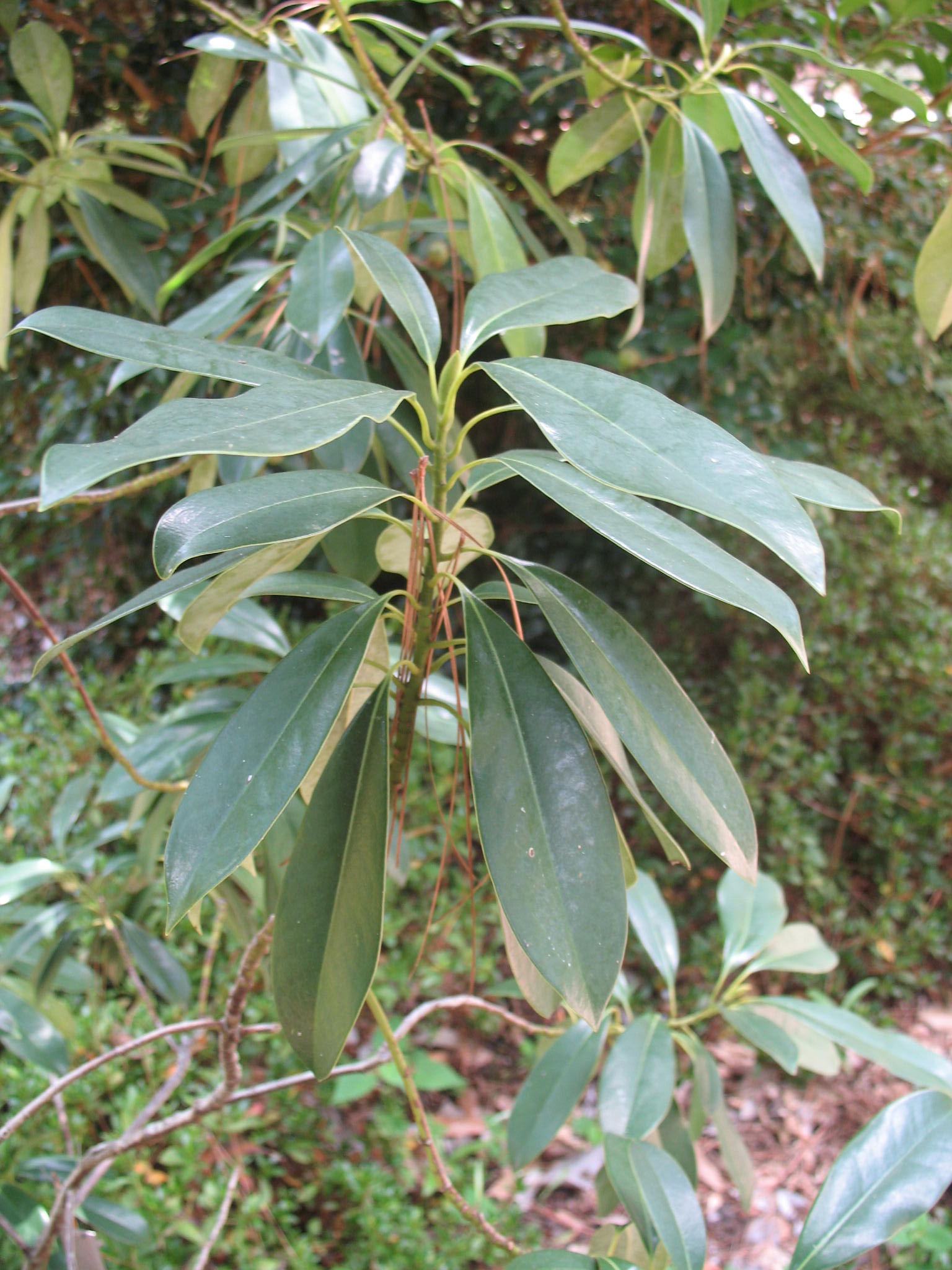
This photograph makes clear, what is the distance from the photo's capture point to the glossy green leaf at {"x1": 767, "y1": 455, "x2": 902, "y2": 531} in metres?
0.49

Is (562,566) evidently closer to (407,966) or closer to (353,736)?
(407,966)

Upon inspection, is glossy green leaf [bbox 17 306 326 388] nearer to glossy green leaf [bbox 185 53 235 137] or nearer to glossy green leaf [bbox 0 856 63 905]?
glossy green leaf [bbox 0 856 63 905]

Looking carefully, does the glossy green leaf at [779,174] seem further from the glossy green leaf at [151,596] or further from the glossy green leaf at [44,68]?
the glossy green leaf at [44,68]

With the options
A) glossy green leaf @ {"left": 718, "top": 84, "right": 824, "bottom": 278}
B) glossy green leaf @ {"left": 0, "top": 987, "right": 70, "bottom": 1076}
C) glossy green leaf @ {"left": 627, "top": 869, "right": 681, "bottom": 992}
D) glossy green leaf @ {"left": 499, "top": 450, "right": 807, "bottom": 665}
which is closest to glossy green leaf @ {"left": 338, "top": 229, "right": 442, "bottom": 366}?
glossy green leaf @ {"left": 499, "top": 450, "right": 807, "bottom": 665}

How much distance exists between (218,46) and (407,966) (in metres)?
1.61

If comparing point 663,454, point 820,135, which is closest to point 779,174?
point 820,135

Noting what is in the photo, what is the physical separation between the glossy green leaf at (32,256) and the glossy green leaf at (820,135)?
817 millimetres

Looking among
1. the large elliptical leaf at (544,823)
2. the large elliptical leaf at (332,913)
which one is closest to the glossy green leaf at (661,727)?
the large elliptical leaf at (544,823)

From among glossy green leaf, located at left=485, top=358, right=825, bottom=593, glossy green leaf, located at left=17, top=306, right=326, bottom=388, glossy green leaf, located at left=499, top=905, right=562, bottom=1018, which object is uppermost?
glossy green leaf, located at left=17, top=306, right=326, bottom=388

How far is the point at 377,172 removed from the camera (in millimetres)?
716

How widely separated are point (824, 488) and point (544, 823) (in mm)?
259

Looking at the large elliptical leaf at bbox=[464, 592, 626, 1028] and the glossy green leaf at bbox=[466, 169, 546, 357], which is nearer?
the large elliptical leaf at bbox=[464, 592, 626, 1028]

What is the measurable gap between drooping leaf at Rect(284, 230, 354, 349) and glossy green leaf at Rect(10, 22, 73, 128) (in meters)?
0.57

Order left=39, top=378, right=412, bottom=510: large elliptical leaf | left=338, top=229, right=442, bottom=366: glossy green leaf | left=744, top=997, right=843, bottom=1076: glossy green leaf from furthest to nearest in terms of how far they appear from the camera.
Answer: left=744, top=997, right=843, bottom=1076: glossy green leaf < left=338, top=229, right=442, bottom=366: glossy green leaf < left=39, top=378, right=412, bottom=510: large elliptical leaf
